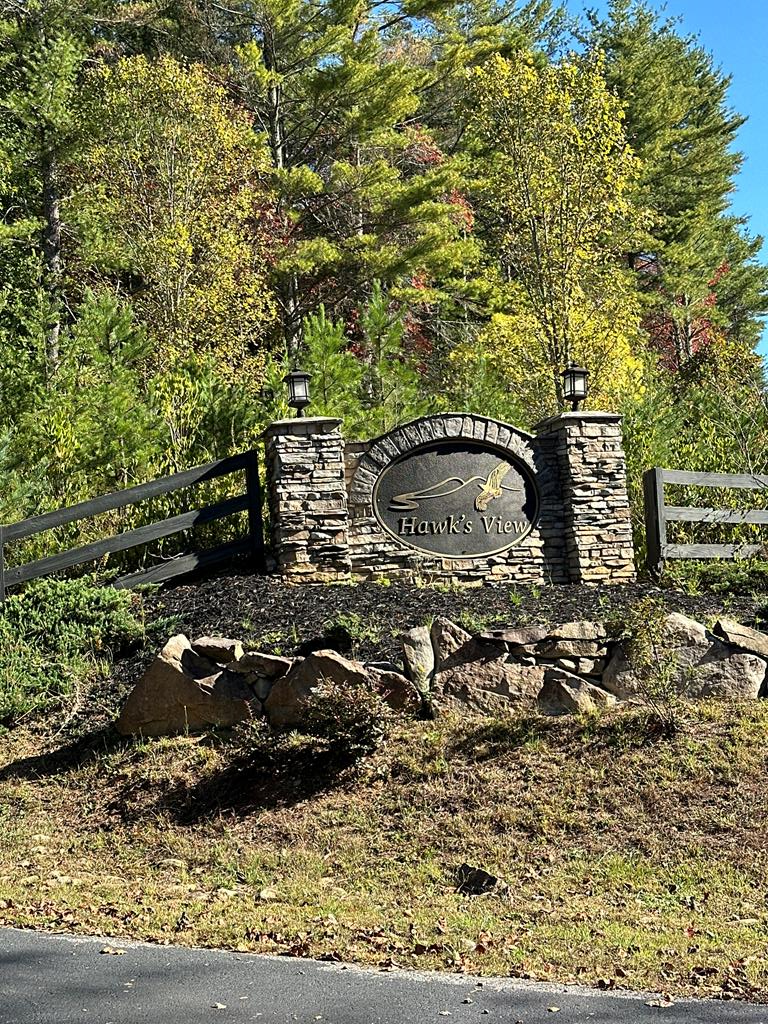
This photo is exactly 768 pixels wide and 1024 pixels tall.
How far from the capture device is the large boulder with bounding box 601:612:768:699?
7.48m

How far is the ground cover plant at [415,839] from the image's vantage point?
16.4 ft

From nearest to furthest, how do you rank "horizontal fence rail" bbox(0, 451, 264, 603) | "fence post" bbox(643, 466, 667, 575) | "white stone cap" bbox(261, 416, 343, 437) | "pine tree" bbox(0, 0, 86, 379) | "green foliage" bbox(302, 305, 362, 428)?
"horizontal fence rail" bbox(0, 451, 264, 603)
"white stone cap" bbox(261, 416, 343, 437)
"fence post" bbox(643, 466, 667, 575)
"green foliage" bbox(302, 305, 362, 428)
"pine tree" bbox(0, 0, 86, 379)

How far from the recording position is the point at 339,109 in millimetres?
22812

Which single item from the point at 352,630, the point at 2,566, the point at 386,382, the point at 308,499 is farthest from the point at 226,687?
the point at 386,382

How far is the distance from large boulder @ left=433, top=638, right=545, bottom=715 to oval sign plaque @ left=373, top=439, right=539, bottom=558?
2927 millimetres

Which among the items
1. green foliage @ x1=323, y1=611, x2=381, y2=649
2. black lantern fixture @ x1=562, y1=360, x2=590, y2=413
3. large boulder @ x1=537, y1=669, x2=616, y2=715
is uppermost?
black lantern fixture @ x1=562, y1=360, x2=590, y2=413

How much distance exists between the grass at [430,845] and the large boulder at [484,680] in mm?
263

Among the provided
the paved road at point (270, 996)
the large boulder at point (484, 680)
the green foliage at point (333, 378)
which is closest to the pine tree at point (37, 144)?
the green foliage at point (333, 378)

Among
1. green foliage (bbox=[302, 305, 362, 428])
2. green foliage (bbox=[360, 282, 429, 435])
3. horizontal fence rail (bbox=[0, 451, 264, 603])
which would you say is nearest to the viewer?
horizontal fence rail (bbox=[0, 451, 264, 603])

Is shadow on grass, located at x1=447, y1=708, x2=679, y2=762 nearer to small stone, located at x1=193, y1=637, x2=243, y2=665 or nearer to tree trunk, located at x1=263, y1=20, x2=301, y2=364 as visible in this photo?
small stone, located at x1=193, y1=637, x2=243, y2=665

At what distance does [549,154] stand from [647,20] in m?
17.3

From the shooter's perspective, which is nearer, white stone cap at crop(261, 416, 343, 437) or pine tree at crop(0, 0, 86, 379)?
white stone cap at crop(261, 416, 343, 437)

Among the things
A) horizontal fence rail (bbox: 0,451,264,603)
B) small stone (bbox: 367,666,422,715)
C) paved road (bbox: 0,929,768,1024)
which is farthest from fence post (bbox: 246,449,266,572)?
paved road (bbox: 0,929,768,1024)

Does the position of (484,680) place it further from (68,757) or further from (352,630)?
(68,757)
